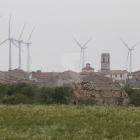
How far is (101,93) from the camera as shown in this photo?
47.8 metres

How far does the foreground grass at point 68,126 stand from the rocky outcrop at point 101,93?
97.4 feet

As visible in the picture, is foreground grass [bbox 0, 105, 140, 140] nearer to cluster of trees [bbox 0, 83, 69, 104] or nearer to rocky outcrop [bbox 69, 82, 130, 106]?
rocky outcrop [bbox 69, 82, 130, 106]

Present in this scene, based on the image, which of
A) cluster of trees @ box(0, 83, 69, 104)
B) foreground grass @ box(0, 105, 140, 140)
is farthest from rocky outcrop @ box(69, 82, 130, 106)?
foreground grass @ box(0, 105, 140, 140)

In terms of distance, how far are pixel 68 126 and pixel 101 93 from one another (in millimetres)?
35192

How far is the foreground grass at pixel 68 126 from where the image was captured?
1131cm

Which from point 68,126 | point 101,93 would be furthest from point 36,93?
point 68,126

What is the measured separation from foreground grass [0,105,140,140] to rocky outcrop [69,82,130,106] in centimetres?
2969

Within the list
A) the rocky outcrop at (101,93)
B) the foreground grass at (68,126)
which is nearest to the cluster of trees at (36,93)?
the rocky outcrop at (101,93)

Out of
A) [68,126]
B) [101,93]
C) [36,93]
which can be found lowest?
[68,126]

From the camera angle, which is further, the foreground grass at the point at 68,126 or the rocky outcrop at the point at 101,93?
the rocky outcrop at the point at 101,93

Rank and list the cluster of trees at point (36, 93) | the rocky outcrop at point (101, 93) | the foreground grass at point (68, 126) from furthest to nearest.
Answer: the cluster of trees at point (36, 93) → the rocky outcrop at point (101, 93) → the foreground grass at point (68, 126)

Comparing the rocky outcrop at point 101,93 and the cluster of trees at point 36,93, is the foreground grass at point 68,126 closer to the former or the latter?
the rocky outcrop at point 101,93

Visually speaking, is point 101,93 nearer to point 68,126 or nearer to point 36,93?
point 36,93

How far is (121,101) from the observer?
47.1m
